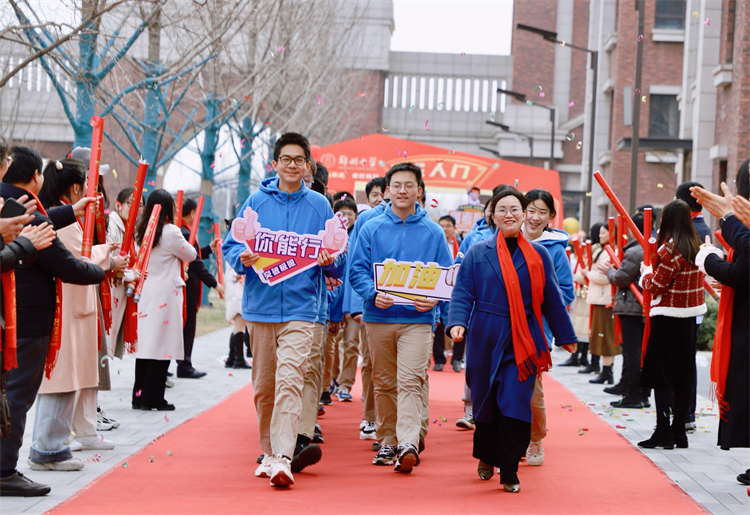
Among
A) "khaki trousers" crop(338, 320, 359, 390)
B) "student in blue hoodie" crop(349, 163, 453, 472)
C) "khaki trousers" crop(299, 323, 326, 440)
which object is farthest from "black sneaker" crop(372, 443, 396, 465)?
"khaki trousers" crop(338, 320, 359, 390)

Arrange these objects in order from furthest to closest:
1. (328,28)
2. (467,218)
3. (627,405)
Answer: (328,28) < (467,218) < (627,405)

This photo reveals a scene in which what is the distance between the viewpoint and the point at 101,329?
6520 millimetres

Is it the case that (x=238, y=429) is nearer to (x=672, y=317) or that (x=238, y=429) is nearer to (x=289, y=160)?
(x=289, y=160)

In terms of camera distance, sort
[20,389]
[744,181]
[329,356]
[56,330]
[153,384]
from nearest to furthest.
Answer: [20,389] → [56,330] → [744,181] → [153,384] → [329,356]

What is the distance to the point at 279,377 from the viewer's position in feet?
18.7

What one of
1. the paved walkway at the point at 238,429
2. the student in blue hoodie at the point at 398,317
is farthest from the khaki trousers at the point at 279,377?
the paved walkway at the point at 238,429

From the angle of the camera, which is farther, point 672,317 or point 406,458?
point 672,317

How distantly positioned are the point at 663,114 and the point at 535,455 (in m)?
24.2

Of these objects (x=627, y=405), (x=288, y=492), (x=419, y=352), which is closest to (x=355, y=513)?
(x=288, y=492)

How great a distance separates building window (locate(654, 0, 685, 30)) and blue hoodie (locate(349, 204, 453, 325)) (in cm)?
2420

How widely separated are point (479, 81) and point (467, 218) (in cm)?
3964

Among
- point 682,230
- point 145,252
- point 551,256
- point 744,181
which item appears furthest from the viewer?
point 145,252

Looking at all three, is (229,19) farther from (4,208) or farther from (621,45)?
(621,45)

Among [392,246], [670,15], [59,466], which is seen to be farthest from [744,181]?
[670,15]
